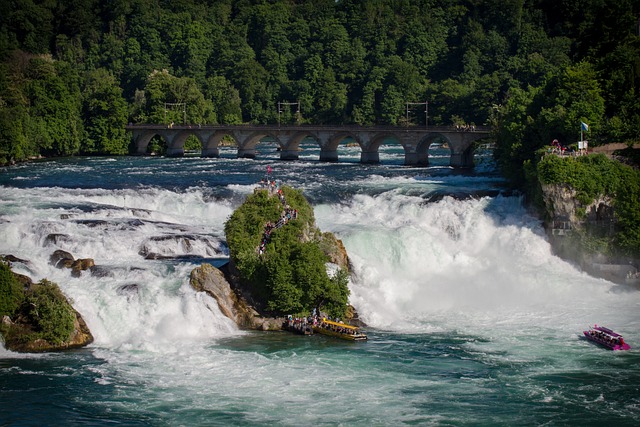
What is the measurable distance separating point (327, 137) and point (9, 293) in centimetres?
7240

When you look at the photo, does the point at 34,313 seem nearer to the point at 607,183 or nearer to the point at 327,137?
the point at 607,183

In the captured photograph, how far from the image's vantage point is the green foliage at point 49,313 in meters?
52.0

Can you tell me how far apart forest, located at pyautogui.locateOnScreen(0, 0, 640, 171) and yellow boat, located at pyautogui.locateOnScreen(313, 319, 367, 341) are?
201 feet

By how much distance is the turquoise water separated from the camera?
4450cm

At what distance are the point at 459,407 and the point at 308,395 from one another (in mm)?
6207

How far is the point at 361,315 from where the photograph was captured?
58781 mm

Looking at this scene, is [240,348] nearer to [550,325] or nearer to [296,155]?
→ [550,325]

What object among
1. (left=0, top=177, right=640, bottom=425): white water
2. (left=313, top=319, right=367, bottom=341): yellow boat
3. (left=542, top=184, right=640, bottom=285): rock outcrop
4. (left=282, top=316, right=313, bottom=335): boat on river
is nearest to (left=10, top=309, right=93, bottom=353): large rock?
(left=0, top=177, right=640, bottom=425): white water

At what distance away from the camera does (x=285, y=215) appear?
2379 inches

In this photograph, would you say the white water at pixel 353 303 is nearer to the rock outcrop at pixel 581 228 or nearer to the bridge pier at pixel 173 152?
the rock outcrop at pixel 581 228

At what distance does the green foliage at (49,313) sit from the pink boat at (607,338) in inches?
993

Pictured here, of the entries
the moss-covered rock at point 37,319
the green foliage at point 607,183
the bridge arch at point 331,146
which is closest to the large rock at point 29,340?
the moss-covered rock at point 37,319

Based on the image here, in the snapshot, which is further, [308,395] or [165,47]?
[165,47]

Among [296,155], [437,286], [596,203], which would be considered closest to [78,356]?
[437,286]
